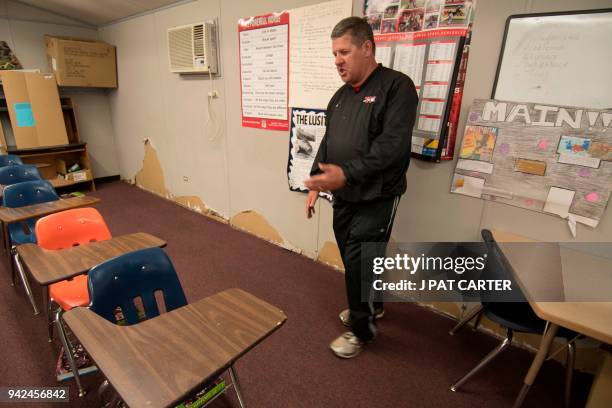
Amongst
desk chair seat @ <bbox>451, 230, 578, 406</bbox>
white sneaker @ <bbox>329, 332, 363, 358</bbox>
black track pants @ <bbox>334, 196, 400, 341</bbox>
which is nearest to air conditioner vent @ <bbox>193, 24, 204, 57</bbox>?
black track pants @ <bbox>334, 196, 400, 341</bbox>

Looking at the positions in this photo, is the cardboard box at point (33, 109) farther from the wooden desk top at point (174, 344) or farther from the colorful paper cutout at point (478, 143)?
the colorful paper cutout at point (478, 143)

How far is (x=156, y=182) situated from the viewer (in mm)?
4625

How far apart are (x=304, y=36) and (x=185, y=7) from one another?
172 centimetres

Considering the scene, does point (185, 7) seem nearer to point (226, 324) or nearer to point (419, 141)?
point (419, 141)

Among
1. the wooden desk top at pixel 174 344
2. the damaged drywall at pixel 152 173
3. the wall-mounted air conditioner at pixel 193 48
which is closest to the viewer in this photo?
Result: the wooden desk top at pixel 174 344

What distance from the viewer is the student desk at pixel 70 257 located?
Answer: 4.38ft

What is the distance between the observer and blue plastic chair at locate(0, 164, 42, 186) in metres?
2.74

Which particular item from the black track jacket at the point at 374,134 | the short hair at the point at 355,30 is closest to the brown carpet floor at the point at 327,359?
the black track jacket at the point at 374,134

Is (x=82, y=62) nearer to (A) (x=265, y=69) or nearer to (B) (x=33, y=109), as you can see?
(B) (x=33, y=109)

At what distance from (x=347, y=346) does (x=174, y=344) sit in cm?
115

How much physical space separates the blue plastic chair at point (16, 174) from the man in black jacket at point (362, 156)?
2.77 m

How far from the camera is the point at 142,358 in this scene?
0.87 m

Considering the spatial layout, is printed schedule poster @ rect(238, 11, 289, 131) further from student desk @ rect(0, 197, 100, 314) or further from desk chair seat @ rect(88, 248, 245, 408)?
desk chair seat @ rect(88, 248, 245, 408)

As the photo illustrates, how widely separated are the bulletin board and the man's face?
706 mm
